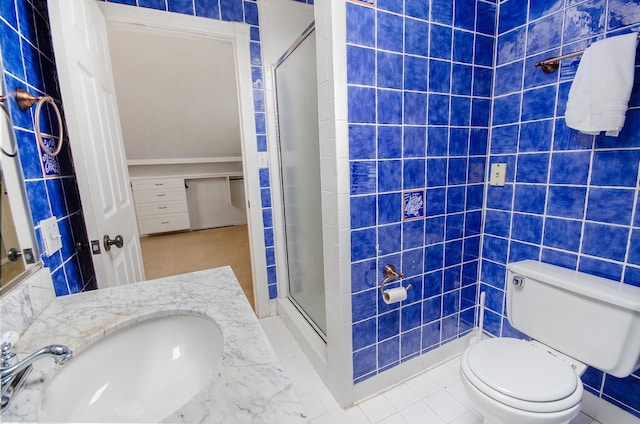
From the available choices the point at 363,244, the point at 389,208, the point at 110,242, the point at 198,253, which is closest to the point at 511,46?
the point at 389,208

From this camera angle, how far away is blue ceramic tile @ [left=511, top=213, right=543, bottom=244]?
4.45 ft

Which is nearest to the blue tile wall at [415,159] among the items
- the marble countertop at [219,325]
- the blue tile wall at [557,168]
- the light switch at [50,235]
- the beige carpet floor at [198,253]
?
the blue tile wall at [557,168]

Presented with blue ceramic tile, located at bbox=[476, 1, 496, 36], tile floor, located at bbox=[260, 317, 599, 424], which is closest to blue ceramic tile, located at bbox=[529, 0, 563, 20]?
blue ceramic tile, located at bbox=[476, 1, 496, 36]

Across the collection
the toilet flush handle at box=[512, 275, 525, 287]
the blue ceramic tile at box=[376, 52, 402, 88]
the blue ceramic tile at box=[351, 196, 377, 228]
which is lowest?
the toilet flush handle at box=[512, 275, 525, 287]

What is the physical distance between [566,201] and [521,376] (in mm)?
814

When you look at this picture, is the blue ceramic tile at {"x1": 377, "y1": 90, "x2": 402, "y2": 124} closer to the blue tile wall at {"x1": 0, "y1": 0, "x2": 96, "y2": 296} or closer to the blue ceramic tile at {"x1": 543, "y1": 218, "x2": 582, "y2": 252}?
the blue ceramic tile at {"x1": 543, "y1": 218, "x2": 582, "y2": 252}

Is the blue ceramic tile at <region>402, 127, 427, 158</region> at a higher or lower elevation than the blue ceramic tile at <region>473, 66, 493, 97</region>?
lower

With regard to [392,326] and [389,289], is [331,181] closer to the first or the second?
[389,289]

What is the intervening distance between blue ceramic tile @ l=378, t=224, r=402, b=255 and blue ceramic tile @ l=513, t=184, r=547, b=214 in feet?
2.25

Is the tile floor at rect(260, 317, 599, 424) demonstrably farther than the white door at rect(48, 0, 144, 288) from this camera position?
Yes

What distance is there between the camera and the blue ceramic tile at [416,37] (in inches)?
46.9

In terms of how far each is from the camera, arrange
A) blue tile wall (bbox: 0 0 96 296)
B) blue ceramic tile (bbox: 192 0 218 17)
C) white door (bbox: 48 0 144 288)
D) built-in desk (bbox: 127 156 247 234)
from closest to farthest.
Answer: blue tile wall (bbox: 0 0 96 296)
white door (bbox: 48 0 144 288)
blue ceramic tile (bbox: 192 0 218 17)
built-in desk (bbox: 127 156 247 234)

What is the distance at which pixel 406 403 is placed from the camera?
1.35m

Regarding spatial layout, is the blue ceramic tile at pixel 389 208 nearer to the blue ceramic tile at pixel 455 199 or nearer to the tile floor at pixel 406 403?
the blue ceramic tile at pixel 455 199
